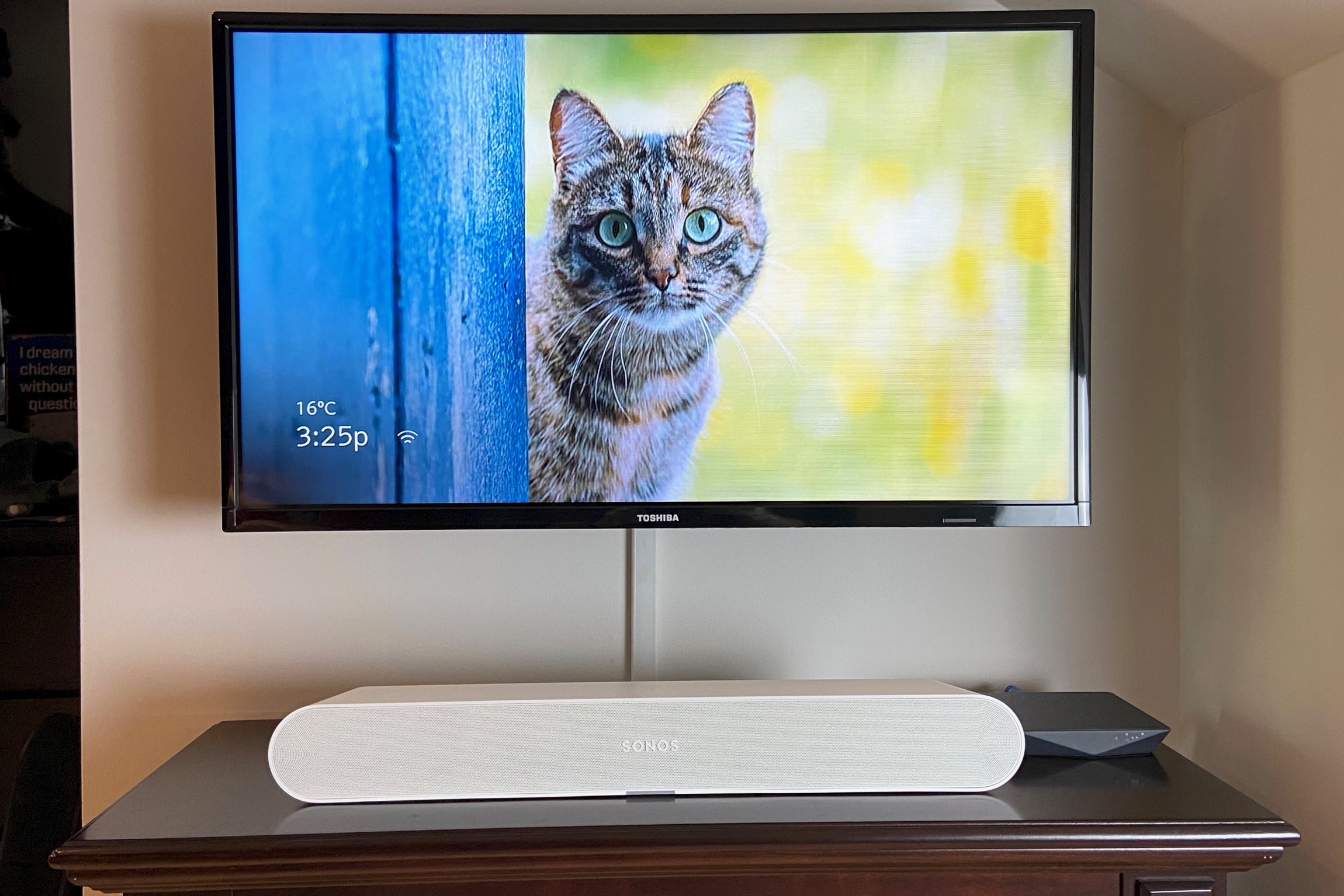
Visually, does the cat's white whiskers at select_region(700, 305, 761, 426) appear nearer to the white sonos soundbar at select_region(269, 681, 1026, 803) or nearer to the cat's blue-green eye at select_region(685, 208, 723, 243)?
the cat's blue-green eye at select_region(685, 208, 723, 243)

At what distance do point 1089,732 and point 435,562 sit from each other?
957 millimetres

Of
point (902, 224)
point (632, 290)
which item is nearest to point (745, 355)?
point (632, 290)

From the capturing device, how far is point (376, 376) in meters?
1.23

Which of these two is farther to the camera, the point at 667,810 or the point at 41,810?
the point at 41,810

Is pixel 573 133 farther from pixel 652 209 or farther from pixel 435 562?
→ pixel 435 562

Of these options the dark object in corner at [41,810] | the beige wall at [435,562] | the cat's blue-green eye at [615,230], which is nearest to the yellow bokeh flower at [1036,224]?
the beige wall at [435,562]

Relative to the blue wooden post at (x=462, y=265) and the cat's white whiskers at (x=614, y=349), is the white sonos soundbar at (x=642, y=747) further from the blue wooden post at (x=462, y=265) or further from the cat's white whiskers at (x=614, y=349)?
the cat's white whiskers at (x=614, y=349)

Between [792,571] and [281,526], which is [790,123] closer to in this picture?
[792,571]

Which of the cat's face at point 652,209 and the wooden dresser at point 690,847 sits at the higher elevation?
the cat's face at point 652,209

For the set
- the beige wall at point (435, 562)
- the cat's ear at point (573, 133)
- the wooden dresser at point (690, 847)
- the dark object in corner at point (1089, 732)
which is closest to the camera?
the wooden dresser at point (690, 847)

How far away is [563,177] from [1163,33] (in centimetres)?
89

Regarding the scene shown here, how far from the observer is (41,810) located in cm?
140

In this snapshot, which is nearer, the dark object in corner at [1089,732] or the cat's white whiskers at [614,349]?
the dark object in corner at [1089,732]

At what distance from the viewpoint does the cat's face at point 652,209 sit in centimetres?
124
